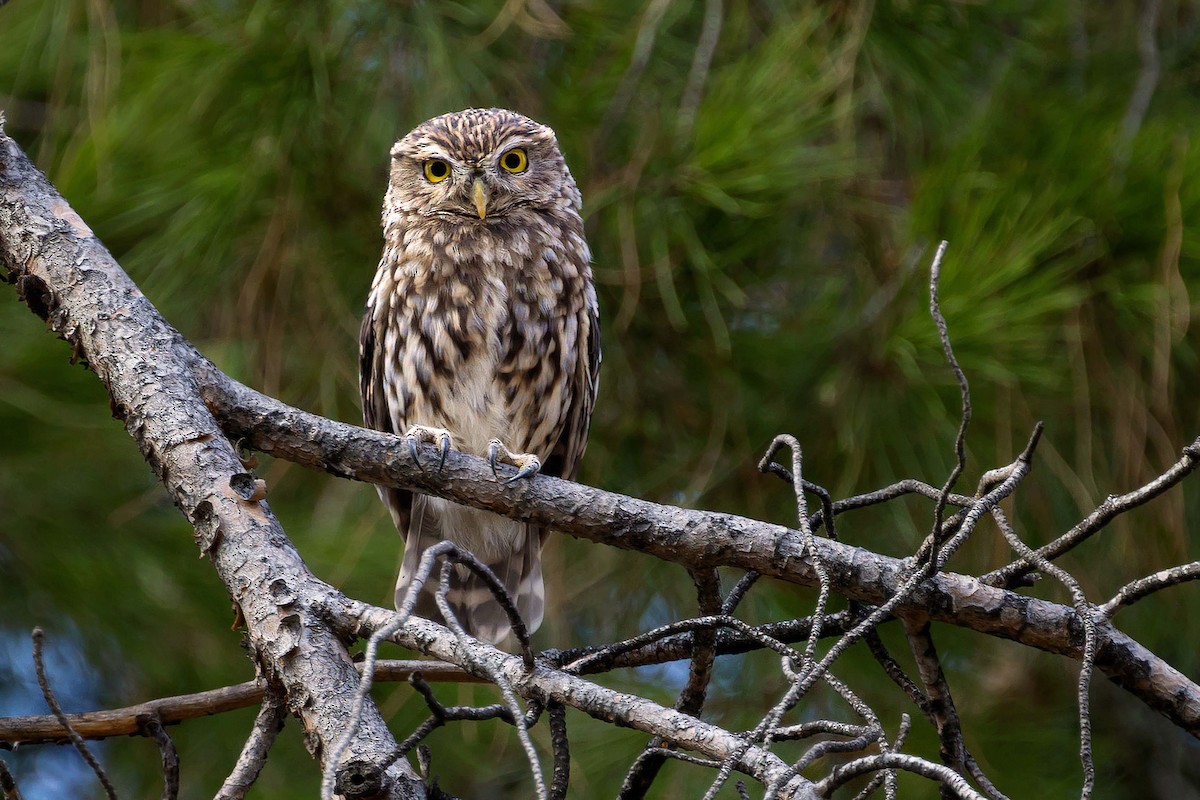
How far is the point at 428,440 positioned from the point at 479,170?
0.64 meters

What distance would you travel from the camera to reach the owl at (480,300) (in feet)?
8.61

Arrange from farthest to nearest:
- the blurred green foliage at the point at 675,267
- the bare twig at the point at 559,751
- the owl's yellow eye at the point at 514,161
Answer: the owl's yellow eye at the point at 514,161, the blurred green foliage at the point at 675,267, the bare twig at the point at 559,751

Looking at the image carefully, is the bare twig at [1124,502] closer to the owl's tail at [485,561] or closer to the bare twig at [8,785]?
the bare twig at [8,785]

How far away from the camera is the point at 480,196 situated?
8.89ft

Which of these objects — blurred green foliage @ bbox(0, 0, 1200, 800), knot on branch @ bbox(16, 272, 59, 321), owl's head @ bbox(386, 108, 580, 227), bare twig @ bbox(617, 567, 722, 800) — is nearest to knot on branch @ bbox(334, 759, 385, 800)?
bare twig @ bbox(617, 567, 722, 800)

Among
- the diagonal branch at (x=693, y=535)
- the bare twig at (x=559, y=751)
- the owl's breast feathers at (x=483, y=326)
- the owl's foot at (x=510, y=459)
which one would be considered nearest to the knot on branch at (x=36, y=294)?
the diagonal branch at (x=693, y=535)

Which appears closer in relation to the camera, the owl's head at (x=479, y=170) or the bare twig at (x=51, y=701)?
the bare twig at (x=51, y=701)

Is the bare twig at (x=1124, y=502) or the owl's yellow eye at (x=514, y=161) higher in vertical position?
the owl's yellow eye at (x=514, y=161)

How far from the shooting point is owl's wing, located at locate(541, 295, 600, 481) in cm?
260

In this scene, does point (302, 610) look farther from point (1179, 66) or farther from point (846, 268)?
point (1179, 66)

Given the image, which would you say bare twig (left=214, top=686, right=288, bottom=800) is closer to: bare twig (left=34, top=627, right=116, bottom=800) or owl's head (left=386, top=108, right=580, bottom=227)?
bare twig (left=34, top=627, right=116, bottom=800)

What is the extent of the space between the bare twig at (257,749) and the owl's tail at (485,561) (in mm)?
1418

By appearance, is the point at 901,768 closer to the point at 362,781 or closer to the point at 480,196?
the point at 362,781

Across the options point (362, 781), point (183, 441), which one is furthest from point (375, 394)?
point (362, 781)
